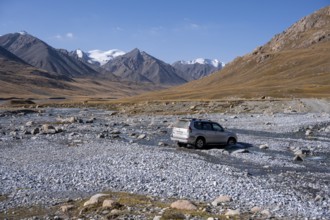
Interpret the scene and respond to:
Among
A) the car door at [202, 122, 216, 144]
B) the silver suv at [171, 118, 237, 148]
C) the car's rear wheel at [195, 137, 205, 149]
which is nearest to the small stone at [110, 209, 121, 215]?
the silver suv at [171, 118, 237, 148]

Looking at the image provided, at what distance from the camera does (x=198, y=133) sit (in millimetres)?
31781

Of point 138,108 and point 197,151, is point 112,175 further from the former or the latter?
point 138,108

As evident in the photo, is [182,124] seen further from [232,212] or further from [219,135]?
[232,212]

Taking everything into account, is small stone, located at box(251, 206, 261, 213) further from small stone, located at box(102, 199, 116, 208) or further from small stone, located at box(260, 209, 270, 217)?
small stone, located at box(102, 199, 116, 208)

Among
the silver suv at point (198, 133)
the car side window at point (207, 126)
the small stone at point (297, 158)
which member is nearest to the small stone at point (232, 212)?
the small stone at point (297, 158)

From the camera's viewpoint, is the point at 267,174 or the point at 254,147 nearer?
the point at 267,174

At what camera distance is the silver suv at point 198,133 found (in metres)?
31.6

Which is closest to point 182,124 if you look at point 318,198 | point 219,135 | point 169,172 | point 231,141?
point 219,135

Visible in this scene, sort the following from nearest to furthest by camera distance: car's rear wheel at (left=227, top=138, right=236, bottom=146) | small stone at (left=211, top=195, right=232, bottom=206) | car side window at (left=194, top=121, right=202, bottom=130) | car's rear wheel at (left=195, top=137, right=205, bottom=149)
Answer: small stone at (left=211, top=195, right=232, bottom=206) < car's rear wheel at (left=195, top=137, right=205, bottom=149) < car side window at (left=194, top=121, right=202, bottom=130) < car's rear wheel at (left=227, top=138, right=236, bottom=146)

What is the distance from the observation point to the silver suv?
31.6 m

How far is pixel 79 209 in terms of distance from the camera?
593 inches

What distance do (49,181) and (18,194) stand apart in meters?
2.40

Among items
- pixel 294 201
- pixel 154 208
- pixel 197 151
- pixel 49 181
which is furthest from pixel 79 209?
pixel 197 151

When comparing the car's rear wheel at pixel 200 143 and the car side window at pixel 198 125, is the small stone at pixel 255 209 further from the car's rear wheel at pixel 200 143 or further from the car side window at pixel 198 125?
the car side window at pixel 198 125
